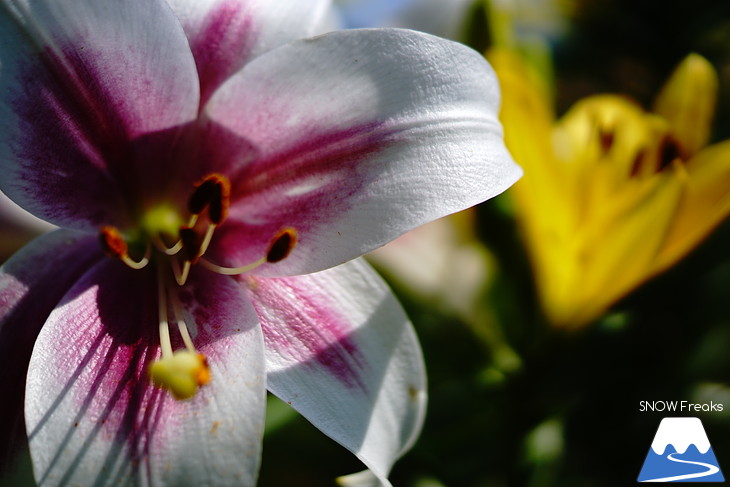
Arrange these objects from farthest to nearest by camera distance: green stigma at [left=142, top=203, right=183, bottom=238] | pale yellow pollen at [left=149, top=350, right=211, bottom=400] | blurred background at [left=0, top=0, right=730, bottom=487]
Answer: blurred background at [left=0, top=0, right=730, bottom=487], green stigma at [left=142, top=203, right=183, bottom=238], pale yellow pollen at [left=149, top=350, right=211, bottom=400]

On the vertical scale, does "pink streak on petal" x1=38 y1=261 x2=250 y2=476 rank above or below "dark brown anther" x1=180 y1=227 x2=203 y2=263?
below

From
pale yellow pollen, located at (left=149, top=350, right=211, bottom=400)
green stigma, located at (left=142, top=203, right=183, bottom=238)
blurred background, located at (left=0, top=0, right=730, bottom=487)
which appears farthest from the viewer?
blurred background, located at (left=0, top=0, right=730, bottom=487)

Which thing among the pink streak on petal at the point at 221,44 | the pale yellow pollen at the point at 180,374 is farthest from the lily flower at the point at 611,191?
the pale yellow pollen at the point at 180,374

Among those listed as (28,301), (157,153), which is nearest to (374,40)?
(157,153)

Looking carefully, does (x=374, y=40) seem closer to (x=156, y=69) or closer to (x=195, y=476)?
(x=156, y=69)

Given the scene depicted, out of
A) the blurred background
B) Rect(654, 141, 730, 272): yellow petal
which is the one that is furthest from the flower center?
Rect(654, 141, 730, 272): yellow petal

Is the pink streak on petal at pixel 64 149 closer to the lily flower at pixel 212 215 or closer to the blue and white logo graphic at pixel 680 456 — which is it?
the lily flower at pixel 212 215

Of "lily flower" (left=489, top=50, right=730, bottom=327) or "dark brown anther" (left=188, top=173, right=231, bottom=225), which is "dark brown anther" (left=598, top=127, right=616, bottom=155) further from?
"dark brown anther" (left=188, top=173, right=231, bottom=225)

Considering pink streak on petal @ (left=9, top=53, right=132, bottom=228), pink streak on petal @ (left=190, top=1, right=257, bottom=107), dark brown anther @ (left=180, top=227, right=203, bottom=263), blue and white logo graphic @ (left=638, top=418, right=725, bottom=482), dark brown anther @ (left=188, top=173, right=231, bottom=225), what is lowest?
blue and white logo graphic @ (left=638, top=418, right=725, bottom=482)

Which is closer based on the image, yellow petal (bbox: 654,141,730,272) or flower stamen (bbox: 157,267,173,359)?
flower stamen (bbox: 157,267,173,359)
